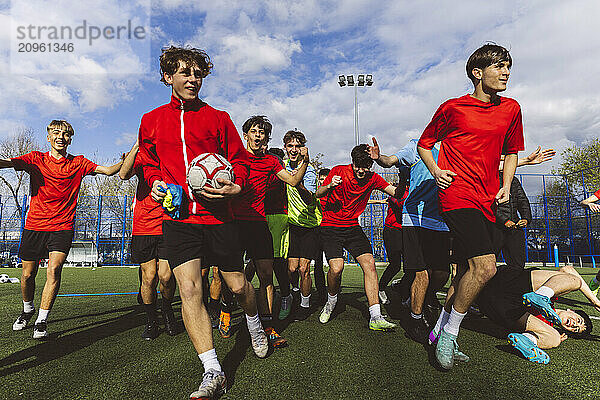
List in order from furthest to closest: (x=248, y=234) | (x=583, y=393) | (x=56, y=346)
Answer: (x=248, y=234) < (x=56, y=346) < (x=583, y=393)

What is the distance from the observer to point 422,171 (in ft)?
14.6

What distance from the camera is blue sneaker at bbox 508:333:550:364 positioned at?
3104 millimetres

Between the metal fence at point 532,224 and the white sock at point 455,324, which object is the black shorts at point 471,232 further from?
the metal fence at point 532,224

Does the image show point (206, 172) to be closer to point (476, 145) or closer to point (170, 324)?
point (476, 145)

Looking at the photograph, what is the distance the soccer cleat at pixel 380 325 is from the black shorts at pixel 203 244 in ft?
6.02

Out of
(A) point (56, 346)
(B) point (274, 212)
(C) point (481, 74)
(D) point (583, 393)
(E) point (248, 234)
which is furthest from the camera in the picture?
(B) point (274, 212)

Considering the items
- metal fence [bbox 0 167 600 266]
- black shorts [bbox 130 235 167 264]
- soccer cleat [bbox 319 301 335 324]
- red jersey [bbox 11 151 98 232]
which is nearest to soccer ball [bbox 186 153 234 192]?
black shorts [bbox 130 235 167 264]

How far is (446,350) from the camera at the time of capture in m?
2.91

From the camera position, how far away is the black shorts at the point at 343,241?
4793 mm

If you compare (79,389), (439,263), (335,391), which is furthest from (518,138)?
(79,389)

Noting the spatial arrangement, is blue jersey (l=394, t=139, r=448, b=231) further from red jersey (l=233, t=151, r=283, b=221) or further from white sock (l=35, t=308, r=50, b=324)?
white sock (l=35, t=308, r=50, b=324)

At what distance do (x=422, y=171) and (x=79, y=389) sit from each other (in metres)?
3.69

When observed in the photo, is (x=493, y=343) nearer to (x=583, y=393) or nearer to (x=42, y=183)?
(x=583, y=393)

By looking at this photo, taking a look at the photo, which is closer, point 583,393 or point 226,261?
point 583,393
